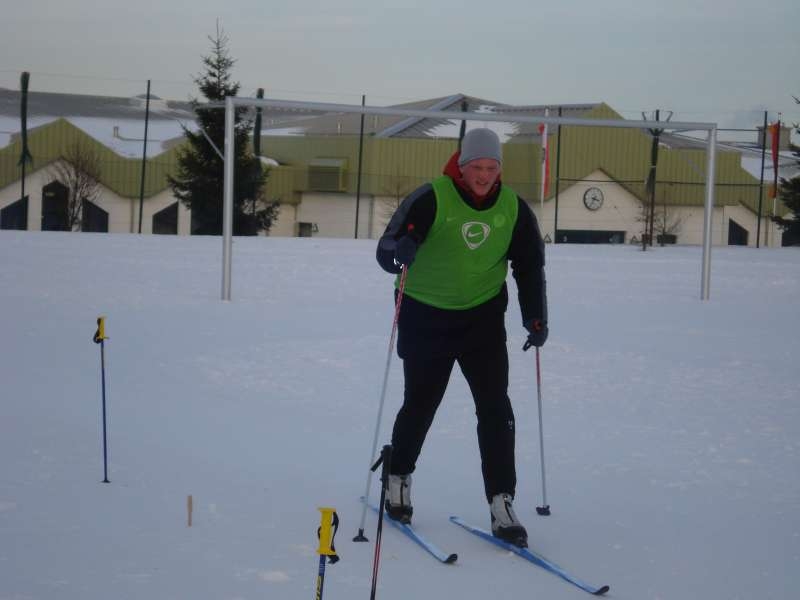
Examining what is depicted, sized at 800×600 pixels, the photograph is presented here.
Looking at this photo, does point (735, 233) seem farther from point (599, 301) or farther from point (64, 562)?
point (64, 562)

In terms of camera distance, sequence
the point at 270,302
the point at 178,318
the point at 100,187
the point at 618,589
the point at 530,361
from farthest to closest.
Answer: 1. the point at 100,187
2. the point at 270,302
3. the point at 178,318
4. the point at 530,361
5. the point at 618,589

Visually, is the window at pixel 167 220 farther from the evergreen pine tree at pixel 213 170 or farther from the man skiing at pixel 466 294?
the man skiing at pixel 466 294

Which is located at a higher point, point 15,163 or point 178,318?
point 15,163

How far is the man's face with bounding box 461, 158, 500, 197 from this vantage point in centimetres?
430

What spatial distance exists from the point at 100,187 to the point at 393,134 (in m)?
9.49

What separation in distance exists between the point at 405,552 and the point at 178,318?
7.38m

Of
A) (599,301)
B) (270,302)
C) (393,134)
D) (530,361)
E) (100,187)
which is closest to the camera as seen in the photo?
(530,361)

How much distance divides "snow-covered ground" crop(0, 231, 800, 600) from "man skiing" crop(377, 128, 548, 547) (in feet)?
1.09

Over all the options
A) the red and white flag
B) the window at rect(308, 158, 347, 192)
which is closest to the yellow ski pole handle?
the red and white flag

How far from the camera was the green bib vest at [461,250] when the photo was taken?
435 cm

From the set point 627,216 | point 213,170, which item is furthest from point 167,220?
point 627,216

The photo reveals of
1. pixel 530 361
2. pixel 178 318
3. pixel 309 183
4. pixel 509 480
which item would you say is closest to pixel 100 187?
pixel 309 183

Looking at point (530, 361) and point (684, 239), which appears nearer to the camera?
point (530, 361)

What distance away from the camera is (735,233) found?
37.5m
